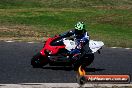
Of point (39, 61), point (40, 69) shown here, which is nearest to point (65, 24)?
point (39, 61)

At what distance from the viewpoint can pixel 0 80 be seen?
14.3 m

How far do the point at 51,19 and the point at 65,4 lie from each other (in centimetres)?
2014

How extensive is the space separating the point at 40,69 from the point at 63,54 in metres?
0.96

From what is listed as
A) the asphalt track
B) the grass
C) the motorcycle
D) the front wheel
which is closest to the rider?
the motorcycle

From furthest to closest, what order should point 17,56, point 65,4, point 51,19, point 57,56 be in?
point 65,4
point 51,19
point 17,56
point 57,56

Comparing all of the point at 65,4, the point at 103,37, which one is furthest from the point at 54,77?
the point at 65,4

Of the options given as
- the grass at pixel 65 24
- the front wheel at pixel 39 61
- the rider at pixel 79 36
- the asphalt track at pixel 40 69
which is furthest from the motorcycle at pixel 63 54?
the grass at pixel 65 24

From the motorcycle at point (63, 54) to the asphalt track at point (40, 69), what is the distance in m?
0.27

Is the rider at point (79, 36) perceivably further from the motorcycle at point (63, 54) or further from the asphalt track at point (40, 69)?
the asphalt track at point (40, 69)

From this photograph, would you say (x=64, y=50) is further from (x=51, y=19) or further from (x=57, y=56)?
(x=51, y=19)

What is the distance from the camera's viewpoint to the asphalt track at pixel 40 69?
49.0ft

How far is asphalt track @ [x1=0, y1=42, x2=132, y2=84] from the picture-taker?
14.9 m

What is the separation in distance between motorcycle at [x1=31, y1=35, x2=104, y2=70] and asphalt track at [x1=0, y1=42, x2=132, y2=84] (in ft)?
0.87

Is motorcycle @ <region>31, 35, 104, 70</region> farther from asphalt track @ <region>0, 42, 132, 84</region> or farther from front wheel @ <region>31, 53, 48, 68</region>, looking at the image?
asphalt track @ <region>0, 42, 132, 84</region>
